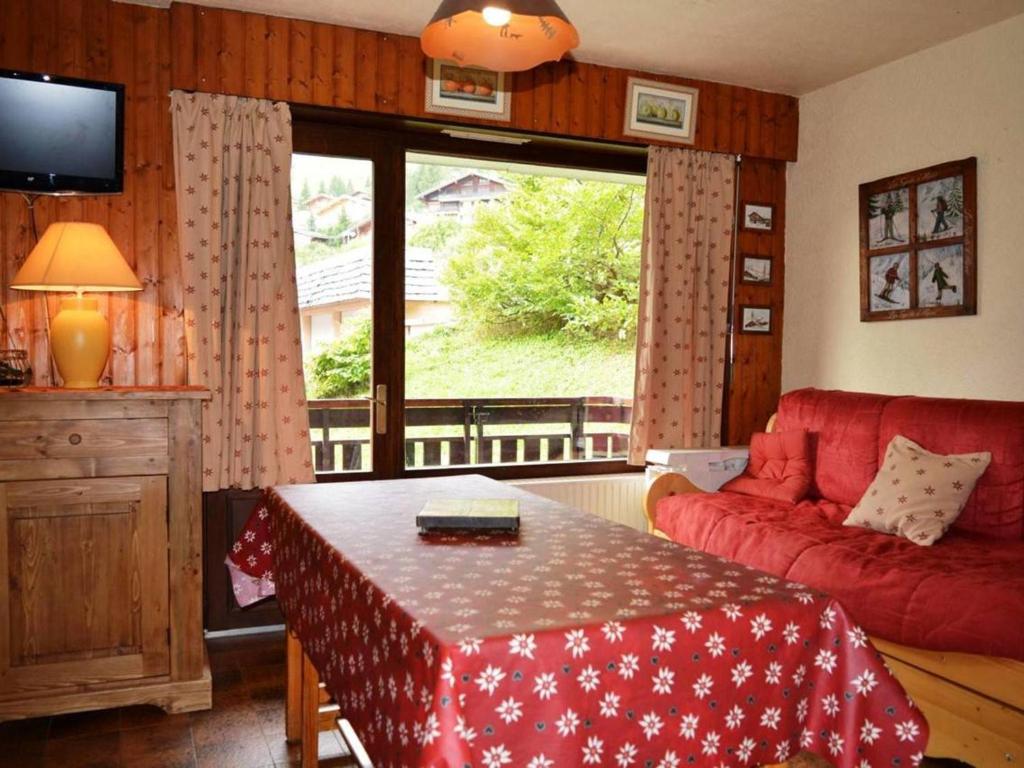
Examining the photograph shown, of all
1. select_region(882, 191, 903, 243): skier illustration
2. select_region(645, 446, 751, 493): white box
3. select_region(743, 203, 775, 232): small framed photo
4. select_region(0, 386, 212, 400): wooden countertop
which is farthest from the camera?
select_region(743, 203, 775, 232): small framed photo

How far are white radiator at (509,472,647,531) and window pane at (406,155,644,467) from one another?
0.66ft

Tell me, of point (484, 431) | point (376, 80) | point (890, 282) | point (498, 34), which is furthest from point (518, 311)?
point (498, 34)

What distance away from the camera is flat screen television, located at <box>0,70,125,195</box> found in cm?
293

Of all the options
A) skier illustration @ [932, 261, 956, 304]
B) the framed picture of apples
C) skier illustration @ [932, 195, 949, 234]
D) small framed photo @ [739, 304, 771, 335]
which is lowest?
small framed photo @ [739, 304, 771, 335]

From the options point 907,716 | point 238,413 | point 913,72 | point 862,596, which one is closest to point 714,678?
point 907,716

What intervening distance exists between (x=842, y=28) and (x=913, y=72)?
516 mm

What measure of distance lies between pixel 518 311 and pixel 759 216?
4.61 ft

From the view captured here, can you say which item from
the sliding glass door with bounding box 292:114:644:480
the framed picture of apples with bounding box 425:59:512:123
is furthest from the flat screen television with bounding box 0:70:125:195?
the framed picture of apples with bounding box 425:59:512:123

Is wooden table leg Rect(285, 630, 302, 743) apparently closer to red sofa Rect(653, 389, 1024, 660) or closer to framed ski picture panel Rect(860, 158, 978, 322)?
red sofa Rect(653, 389, 1024, 660)

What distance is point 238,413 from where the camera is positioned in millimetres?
3377

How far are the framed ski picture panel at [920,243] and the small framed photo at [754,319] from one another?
1.86 feet

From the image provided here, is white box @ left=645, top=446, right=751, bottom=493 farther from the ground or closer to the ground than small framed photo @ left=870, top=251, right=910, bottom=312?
closer to the ground

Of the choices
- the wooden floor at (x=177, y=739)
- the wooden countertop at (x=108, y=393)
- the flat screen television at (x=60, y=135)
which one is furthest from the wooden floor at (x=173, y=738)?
the flat screen television at (x=60, y=135)

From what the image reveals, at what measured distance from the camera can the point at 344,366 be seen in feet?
12.4
